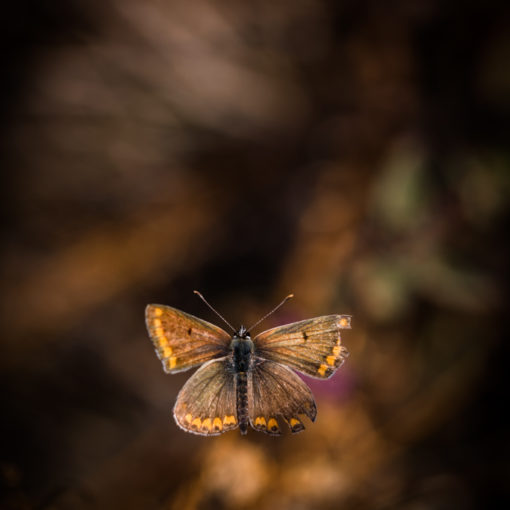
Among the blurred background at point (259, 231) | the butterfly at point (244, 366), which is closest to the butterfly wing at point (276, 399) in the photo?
the butterfly at point (244, 366)

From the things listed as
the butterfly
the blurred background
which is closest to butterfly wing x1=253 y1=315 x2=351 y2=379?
the butterfly

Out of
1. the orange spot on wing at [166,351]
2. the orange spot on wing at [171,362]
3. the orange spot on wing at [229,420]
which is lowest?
the orange spot on wing at [229,420]

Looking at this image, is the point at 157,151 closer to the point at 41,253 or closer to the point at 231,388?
the point at 41,253

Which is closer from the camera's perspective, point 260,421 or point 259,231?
point 260,421

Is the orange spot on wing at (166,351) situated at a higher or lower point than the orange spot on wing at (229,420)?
higher

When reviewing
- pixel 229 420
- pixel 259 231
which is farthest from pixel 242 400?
pixel 259 231

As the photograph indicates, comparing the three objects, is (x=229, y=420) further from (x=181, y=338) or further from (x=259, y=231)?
(x=259, y=231)

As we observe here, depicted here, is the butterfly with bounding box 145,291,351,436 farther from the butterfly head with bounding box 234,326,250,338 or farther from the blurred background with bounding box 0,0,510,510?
the blurred background with bounding box 0,0,510,510

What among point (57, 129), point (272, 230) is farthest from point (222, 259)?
point (57, 129)

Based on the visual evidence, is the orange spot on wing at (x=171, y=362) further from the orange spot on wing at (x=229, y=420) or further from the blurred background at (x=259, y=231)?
the blurred background at (x=259, y=231)
